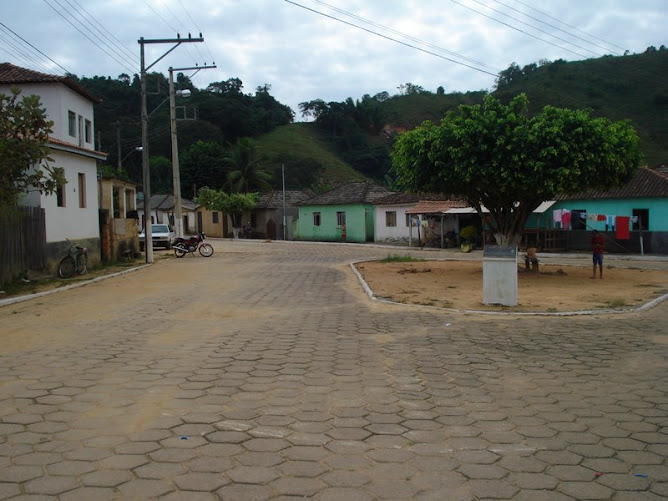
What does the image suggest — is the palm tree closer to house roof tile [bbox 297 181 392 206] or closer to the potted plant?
house roof tile [bbox 297 181 392 206]

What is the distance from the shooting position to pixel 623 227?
1105 inches

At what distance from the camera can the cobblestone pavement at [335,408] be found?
149 inches

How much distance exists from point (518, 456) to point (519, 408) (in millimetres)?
1152

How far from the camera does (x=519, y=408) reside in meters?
5.31

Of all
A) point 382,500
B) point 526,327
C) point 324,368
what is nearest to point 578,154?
point 526,327

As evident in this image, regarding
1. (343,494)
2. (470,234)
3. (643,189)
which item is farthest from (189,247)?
(343,494)

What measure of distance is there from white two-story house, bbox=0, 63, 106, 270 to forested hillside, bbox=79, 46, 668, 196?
3901 centimetres

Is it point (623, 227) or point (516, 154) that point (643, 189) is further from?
point (516, 154)

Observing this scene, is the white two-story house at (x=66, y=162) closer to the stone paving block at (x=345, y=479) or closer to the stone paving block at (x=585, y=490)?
the stone paving block at (x=345, y=479)

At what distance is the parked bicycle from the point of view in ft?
60.5

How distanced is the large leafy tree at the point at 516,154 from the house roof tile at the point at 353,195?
1095 inches

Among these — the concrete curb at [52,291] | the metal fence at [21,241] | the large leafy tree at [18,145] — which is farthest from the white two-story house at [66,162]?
the large leafy tree at [18,145]

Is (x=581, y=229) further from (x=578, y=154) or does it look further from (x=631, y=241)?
(x=578, y=154)

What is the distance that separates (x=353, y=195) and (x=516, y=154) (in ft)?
104
